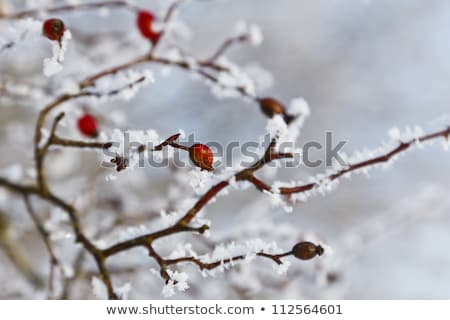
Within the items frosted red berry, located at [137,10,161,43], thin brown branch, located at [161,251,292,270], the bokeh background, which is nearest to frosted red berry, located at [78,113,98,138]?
frosted red berry, located at [137,10,161,43]

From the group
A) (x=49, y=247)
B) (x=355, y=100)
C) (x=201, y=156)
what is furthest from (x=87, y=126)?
(x=355, y=100)

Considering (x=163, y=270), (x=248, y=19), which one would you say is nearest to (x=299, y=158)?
(x=163, y=270)

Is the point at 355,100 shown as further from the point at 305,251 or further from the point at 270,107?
the point at 305,251

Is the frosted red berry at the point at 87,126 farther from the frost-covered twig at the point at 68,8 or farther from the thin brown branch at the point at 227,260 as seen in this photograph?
the thin brown branch at the point at 227,260

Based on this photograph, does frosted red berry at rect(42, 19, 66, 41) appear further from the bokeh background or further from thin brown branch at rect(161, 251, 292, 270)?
the bokeh background

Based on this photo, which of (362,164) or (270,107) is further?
(270,107)

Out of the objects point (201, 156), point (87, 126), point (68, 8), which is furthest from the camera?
point (87, 126)

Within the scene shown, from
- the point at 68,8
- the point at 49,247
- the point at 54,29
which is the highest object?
the point at 68,8

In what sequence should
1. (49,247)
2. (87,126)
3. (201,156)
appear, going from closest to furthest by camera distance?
1. (201,156)
2. (49,247)
3. (87,126)
